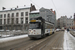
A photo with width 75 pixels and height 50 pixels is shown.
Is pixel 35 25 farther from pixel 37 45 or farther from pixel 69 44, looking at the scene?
pixel 69 44

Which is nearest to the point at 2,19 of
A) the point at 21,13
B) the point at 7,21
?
the point at 7,21

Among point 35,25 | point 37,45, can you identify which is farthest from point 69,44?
point 35,25

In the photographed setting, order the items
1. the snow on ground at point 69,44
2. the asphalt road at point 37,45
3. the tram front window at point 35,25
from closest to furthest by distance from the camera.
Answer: the asphalt road at point 37,45, the snow on ground at point 69,44, the tram front window at point 35,25

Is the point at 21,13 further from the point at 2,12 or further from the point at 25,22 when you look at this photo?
the point at 2,12

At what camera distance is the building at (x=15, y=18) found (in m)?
50.1

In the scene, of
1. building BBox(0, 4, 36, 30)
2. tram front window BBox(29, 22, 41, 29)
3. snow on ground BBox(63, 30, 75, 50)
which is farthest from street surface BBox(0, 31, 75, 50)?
building BBox(0, 4, 36, 30)

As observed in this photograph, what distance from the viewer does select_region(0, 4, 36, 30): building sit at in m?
50.1

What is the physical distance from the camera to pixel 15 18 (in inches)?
2056

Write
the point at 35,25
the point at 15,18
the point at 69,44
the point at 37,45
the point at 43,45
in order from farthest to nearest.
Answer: the point at 15,18 < the point at 35,25 < the point at 69,44 < the point at 43,45 < the point at 37,45

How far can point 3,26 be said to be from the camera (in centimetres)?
5300

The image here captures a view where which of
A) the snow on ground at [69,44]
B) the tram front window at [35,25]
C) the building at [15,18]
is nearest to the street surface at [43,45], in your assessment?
the snow on ground at [69,44]

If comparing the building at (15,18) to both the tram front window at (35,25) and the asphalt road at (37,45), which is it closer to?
the tram front window at (35,25)

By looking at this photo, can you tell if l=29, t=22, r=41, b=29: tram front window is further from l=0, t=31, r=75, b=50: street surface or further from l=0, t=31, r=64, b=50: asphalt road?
l=0, t=31, r=64, b=50: asphalt road

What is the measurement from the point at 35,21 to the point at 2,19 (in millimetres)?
45697
